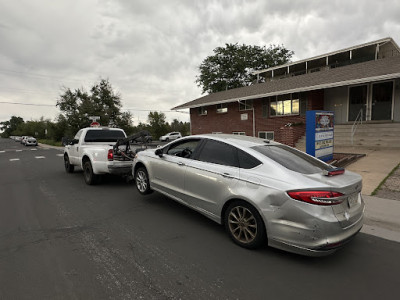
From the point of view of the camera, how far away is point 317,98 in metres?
15.3

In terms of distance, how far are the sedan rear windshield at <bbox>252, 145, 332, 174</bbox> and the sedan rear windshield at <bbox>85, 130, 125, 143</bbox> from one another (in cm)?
625

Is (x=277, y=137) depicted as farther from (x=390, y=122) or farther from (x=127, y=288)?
(x=127, y=288)

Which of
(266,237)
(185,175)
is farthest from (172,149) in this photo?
(266,237)

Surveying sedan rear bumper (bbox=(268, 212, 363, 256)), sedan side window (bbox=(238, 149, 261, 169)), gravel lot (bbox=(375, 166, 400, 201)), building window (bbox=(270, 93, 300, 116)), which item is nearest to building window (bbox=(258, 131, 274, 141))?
building window (bbox=(270, 93, 300, 116))

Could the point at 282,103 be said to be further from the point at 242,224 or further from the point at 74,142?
the point at 242,224

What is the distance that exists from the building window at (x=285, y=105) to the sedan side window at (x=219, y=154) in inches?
530

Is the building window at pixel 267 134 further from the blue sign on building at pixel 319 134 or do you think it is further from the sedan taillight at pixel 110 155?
the sedan taillight at pixel 110 155

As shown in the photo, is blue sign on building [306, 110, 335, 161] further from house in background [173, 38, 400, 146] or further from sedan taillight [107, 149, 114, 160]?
sedan taillight [107, 149, 114, 160]

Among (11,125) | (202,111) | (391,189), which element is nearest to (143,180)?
(391,189)

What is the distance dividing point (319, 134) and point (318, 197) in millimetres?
6460

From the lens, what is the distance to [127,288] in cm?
253

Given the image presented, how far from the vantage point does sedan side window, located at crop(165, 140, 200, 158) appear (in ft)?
14.8

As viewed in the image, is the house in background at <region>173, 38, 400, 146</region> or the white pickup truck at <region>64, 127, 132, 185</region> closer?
the white pickup truck at <region>64, 127, 132, 185</region>

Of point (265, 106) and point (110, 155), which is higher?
point (265, 106)
